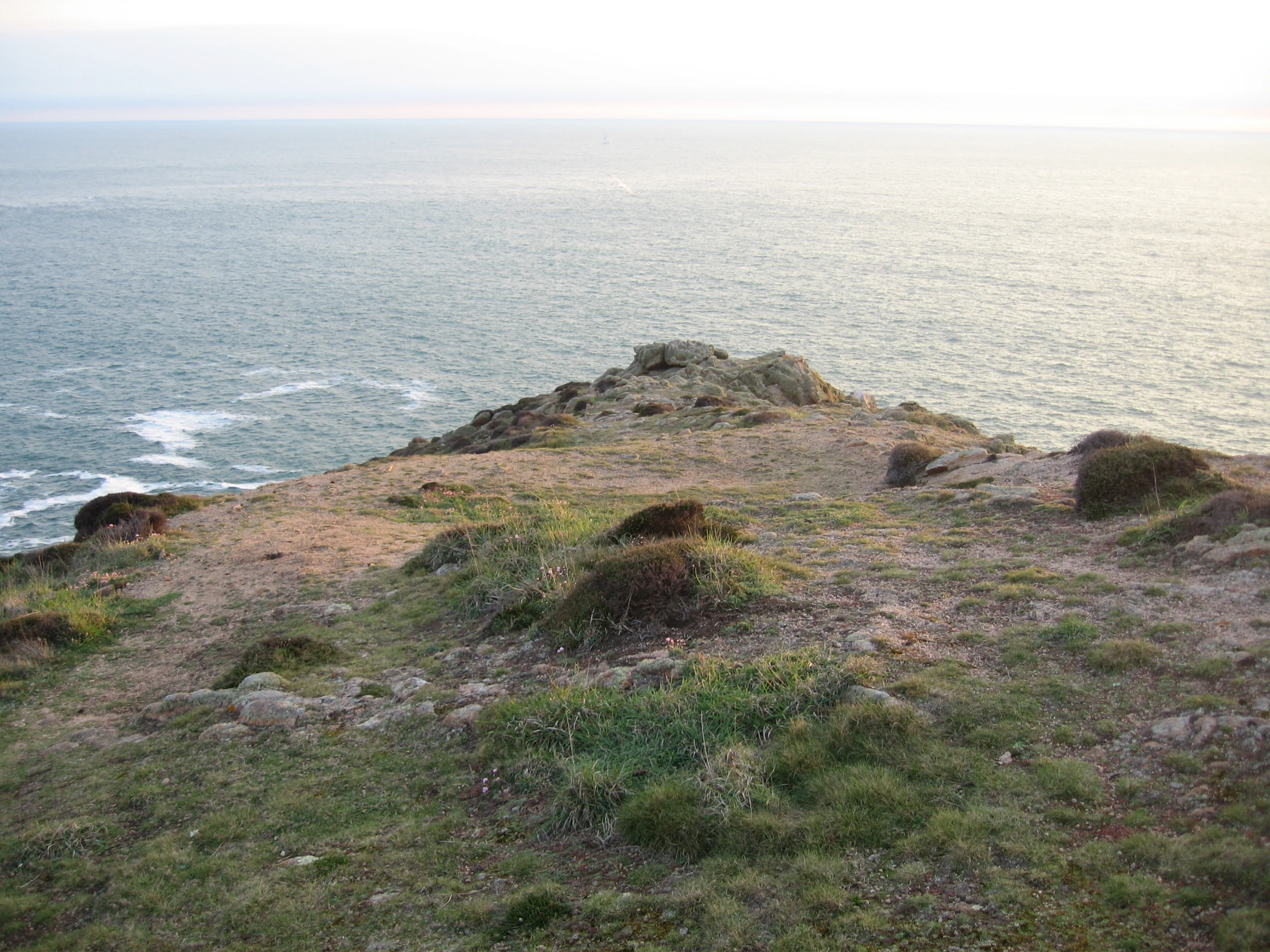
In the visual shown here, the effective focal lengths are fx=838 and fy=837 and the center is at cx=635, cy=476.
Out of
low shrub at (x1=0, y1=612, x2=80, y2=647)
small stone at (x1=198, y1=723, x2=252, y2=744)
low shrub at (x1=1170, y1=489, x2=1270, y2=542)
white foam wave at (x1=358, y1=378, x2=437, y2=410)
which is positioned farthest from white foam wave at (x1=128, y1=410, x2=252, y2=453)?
low shrub at (x1=1170, y1=489, x2=1270, y2=542)

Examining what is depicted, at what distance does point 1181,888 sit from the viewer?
20.9 ft

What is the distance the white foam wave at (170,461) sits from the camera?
52.9m

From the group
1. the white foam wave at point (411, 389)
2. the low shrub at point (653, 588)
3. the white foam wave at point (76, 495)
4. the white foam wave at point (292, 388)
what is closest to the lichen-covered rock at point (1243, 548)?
the low shrub at point (653, 588)

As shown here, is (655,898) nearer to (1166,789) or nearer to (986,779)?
(986,779)

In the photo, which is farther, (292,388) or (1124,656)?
(292,388)

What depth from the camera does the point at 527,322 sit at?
85125 millimetres

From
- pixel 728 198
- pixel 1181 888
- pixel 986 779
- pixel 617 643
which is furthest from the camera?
pixel 728 198

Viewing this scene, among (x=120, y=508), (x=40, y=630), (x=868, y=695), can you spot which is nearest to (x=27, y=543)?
(x=120, y=508)

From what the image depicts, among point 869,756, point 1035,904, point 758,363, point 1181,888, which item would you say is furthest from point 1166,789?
point 758,363

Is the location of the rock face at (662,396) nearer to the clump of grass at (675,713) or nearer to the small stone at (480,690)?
the small stone at (480,690)

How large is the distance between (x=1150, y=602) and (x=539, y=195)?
19339cm

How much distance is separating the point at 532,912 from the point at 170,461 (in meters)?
54.6

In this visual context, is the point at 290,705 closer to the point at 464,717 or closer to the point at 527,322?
the point at 464,717

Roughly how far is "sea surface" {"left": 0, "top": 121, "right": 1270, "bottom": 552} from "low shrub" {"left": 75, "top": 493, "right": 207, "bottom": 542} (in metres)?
21.1
